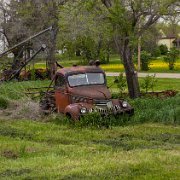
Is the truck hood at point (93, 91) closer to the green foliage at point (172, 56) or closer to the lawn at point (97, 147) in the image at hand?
the lawn at point (97, 147)

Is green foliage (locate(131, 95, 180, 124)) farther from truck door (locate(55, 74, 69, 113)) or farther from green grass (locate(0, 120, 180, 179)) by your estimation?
truck door (locate(55, 74, 69, 113))

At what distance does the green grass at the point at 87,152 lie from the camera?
9.03 m

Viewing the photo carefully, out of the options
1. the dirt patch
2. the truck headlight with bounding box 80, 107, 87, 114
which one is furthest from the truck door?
the dirt patch

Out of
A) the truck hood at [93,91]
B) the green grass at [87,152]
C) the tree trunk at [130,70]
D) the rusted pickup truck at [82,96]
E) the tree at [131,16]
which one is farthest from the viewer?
the tree trunk at [130,70]

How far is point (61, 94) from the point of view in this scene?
688 inches

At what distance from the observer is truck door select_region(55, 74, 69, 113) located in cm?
1714

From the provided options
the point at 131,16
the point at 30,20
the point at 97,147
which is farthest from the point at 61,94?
the point at 30,20

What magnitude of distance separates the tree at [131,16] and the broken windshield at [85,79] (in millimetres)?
2227

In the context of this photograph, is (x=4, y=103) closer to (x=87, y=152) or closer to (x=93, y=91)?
(x=93, y=91)

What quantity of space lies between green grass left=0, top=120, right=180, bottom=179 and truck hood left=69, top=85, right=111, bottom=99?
1705 millimetres

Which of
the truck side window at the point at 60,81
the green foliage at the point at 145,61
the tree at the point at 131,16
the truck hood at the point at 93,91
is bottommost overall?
the green foliage at the point at 145,61

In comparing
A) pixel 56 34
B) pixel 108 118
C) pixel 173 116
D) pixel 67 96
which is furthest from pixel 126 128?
pixel 56 34

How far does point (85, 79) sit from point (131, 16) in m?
3.29

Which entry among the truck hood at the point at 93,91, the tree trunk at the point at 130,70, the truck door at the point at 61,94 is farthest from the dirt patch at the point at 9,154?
the tree trunk at the point at 130,70
